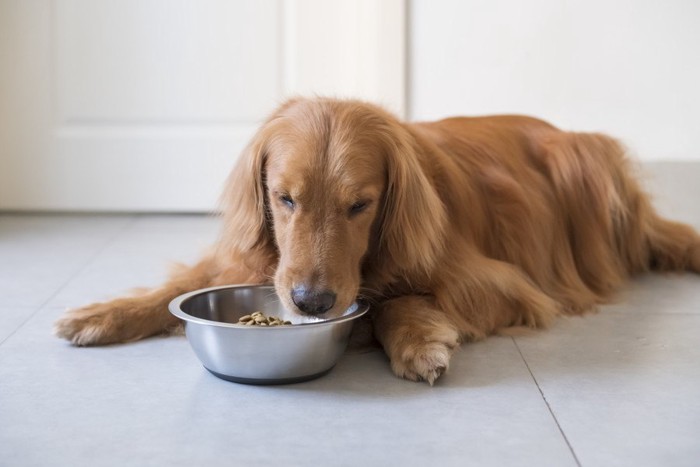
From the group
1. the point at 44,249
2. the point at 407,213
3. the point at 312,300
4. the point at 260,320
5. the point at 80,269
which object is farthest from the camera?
the point at 44,249

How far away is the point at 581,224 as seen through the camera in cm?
287

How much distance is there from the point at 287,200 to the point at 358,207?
166 millimetres

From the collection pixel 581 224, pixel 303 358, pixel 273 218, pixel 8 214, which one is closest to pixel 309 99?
pixel 273 218

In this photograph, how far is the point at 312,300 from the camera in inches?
77.4

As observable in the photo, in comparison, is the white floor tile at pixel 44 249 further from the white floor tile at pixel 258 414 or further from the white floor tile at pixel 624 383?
the white floor tile at pixel 624 383

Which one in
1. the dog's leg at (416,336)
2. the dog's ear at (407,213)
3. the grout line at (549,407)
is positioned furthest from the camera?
the dog's ear at (407,213)

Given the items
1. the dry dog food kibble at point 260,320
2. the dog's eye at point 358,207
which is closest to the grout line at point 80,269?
the dry dog food kibble at point 260,320

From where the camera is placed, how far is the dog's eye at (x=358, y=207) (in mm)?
2104

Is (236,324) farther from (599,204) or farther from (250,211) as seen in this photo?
(599,204)

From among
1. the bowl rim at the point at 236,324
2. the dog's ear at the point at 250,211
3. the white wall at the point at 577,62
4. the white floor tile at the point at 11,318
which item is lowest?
the white floor tile at the point at 11,318

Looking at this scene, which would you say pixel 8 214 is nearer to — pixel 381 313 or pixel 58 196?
pixel 58 196

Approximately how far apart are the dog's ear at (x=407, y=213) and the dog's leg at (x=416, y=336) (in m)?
0.11

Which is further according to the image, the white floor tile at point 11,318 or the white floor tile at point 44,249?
the white floor tile at point 44,249

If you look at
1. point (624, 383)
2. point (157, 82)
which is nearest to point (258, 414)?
point (624, 383)
